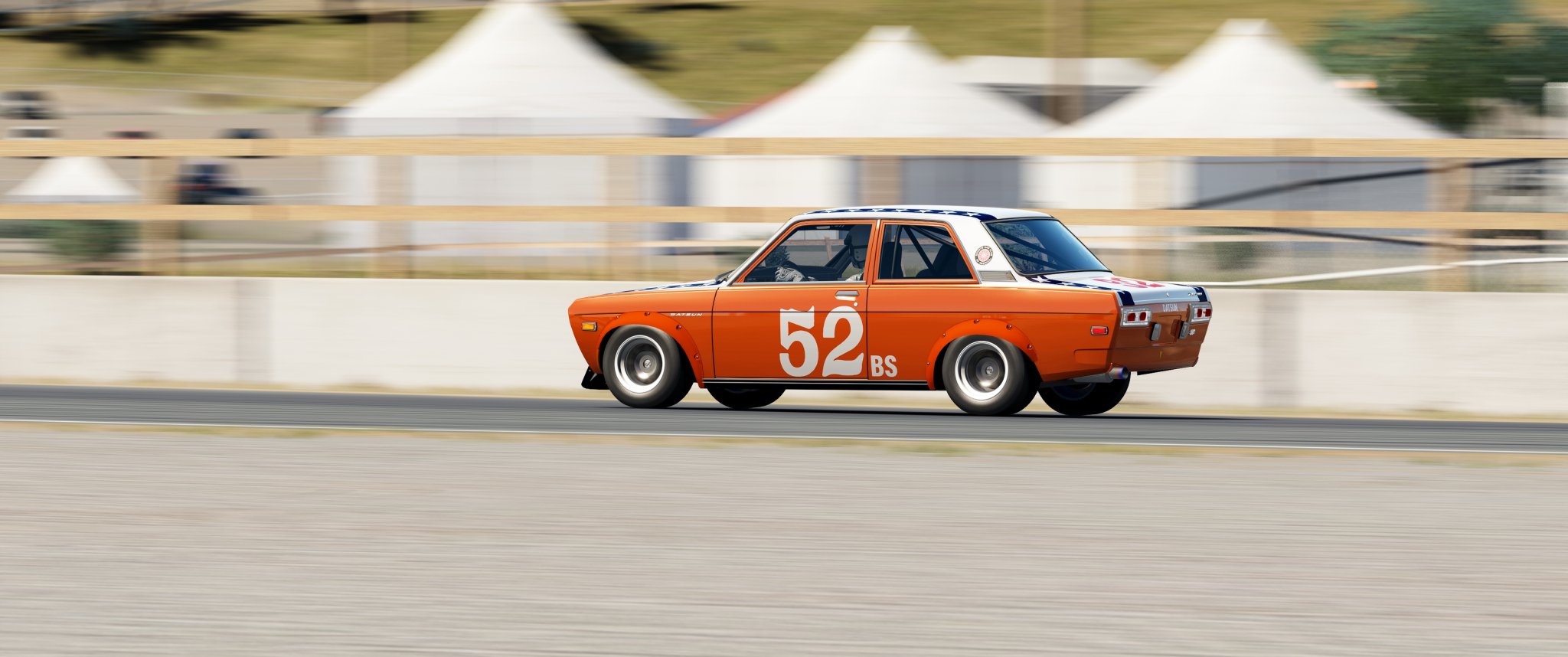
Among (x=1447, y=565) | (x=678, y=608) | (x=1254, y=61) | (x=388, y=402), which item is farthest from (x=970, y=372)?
(x=1254, y=61)

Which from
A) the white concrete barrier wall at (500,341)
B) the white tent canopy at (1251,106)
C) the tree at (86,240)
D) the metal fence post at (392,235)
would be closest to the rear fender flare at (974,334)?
the white concrete barrier wall at (500,341)

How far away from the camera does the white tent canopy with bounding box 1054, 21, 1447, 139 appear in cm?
2642

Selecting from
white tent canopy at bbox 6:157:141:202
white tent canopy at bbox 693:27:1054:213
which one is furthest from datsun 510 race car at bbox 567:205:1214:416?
white tent canopy at bbox 693:27:1054:213

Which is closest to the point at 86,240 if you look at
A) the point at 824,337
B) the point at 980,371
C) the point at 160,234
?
the point at 160,234

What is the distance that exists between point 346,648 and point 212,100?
157 ft

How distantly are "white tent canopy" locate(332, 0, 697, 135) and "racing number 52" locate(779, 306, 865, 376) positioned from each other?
14.4m

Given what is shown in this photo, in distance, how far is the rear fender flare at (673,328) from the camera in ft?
43.9

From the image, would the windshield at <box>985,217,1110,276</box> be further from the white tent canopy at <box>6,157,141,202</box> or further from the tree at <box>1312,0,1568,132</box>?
the tree at <box>1312,0,1568,132</box>

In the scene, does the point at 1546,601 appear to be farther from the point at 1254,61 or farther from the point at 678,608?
the point at 1254,61

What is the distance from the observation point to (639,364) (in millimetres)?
13742

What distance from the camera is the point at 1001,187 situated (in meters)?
17.4

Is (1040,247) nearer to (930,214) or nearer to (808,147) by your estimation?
(930,214)

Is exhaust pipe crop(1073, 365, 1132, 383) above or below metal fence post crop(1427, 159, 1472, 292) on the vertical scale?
below

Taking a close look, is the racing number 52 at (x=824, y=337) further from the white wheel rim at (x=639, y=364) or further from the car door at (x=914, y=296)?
the white wheel rim at (x=639, y=364)
